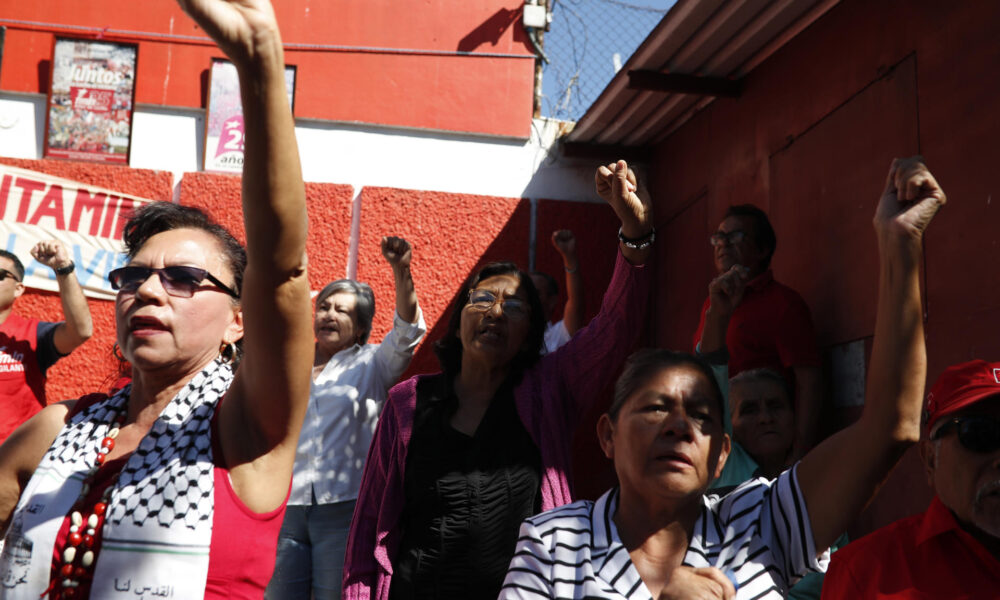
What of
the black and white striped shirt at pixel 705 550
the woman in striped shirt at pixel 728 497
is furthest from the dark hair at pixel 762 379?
the black and white striped shirt at pixel 705 550

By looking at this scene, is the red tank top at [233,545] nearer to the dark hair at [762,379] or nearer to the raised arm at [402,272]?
the dark hair at [762,379]

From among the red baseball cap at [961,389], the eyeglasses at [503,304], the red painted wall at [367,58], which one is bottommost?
the red baseball cap at [961,389]

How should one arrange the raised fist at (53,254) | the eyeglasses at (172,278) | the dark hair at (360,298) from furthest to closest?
1. the raised fist at (53,254)
2. the dark hair at (360,298)
3. the eyeglasses at (172,278)

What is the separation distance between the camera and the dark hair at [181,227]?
5.51 feet

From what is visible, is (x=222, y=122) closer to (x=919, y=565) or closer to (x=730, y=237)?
(x=730, y=237)

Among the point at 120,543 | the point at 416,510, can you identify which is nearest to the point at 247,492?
the point at 120,543

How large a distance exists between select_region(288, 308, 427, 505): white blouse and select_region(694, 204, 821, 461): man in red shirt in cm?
132

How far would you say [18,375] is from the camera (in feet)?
14.1

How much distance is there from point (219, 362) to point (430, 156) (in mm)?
4476

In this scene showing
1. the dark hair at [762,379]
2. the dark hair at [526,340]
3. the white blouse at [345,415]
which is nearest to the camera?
the dark hair at [526,340]

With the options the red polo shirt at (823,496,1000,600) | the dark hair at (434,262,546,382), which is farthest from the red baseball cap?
the dark hair at (434,262,546,382)

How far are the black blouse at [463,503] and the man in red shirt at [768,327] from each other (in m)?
1.17

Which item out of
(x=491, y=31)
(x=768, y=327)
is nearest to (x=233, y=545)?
(x=768, y=327)

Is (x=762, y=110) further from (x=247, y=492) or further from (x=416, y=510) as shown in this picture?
(x=247, y=492)
